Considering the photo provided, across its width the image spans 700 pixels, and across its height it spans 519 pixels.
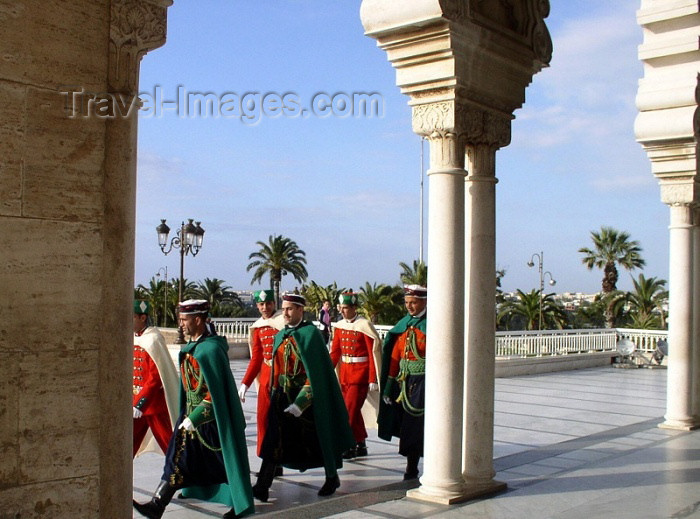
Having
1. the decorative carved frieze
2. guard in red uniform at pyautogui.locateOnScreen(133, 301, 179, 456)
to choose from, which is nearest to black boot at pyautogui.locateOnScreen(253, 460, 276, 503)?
guard in red uniform at pyautogui.locateOnScreen(133, 301, 179, 456)

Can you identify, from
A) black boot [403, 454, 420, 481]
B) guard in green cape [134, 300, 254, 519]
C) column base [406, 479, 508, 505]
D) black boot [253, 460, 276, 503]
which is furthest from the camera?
black boot [403, 454, 420, 481]

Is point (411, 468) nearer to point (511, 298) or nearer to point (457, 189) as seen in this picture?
point (457, 189)

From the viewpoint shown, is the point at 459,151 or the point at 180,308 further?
the point at 459,151

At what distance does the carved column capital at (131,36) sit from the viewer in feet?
10.1

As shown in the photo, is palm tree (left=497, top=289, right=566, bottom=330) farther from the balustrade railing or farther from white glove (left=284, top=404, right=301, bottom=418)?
white glove (left=284, top=404, right=301, bottom=418)

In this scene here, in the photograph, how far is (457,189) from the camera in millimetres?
5773

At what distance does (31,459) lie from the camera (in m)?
2.83

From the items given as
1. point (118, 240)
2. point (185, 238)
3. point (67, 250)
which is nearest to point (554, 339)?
point (185, 238)

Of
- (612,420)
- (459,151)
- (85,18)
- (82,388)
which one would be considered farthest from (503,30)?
(612,420)

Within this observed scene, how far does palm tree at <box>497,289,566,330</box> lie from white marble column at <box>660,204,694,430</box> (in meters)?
18.6

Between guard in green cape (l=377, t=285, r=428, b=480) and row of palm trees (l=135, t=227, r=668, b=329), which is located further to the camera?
row of palm trees (l=135, t=227, r=668, b=329)

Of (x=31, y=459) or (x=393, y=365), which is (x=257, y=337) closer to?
(x=393, y=365)

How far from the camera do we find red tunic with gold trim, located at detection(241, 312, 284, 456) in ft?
21.3

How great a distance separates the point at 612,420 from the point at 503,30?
6373 mm
